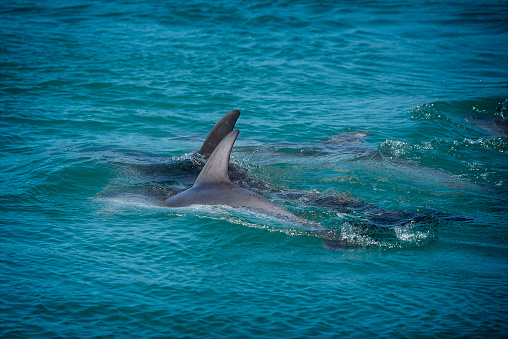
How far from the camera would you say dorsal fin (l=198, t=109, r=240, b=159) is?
8.55 meters

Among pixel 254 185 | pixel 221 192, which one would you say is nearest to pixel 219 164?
pixel 221 192

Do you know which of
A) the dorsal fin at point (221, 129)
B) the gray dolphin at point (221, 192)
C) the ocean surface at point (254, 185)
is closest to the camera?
the ocean surface at point (254, 185)

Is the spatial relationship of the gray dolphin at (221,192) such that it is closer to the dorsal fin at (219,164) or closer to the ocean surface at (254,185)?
the dorsal fin at (219,164)

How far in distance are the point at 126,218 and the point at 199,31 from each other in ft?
50.5

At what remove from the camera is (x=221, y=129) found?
28.7 ft

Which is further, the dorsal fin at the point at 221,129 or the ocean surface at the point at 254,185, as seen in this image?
the dorsal fin at the point at 221,129

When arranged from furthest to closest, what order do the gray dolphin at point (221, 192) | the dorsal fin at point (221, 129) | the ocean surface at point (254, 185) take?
the dorsal fin at point (221, 129), the gray dolphin at point (221, 192), the ocean surface at point (254, 185)

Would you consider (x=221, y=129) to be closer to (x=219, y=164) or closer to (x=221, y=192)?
(x=219, y=164)

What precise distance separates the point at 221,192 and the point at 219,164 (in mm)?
420

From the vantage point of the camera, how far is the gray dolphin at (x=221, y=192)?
7035mm

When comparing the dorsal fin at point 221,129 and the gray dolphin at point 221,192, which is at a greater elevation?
the dorsal fin at point 221,129

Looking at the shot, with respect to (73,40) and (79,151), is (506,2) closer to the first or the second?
(73,40)

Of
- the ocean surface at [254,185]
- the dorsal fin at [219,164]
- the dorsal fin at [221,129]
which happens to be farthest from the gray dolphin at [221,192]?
the dorsal fin at [221,129]

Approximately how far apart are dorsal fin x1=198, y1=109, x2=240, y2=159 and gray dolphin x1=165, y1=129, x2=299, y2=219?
1414 millimetres
